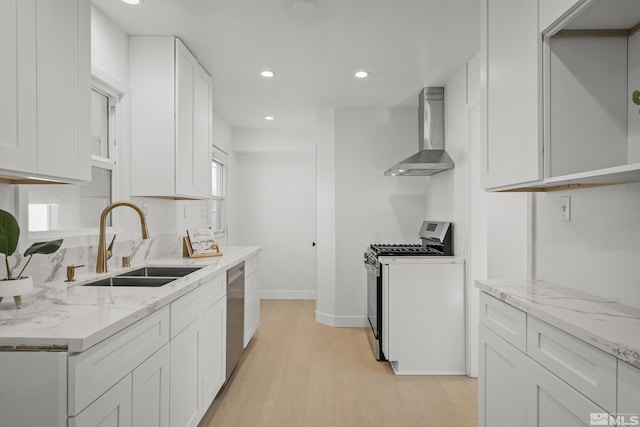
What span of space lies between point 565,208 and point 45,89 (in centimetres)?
224

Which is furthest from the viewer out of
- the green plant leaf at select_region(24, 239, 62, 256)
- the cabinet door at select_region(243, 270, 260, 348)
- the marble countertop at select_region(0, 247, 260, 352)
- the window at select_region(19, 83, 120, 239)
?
the cabinet door at select_region(243, 270, 260, 348)

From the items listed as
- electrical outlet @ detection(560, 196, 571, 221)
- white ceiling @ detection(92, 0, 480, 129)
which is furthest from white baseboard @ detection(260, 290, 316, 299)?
electrical outlet @ detection(560, 196, 571, 221)

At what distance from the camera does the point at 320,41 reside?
271 cm

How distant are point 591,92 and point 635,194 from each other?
1.43 ft

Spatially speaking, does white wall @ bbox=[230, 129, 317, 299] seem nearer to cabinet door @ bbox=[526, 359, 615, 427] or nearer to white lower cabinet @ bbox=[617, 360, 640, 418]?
cabinet door @ bbox=[526, 359, 615, 427]

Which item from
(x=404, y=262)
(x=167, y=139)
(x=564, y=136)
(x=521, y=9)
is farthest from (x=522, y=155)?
(x=167, y=139)

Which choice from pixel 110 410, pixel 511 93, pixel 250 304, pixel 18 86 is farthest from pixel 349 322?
pixel 18 86

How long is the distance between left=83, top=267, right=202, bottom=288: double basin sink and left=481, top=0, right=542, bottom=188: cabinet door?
70.3 inches

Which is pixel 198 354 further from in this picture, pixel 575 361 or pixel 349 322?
pixel 349 322

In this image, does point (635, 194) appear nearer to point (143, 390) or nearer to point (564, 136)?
point (564, 136)

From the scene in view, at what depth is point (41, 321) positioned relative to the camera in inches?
47.1

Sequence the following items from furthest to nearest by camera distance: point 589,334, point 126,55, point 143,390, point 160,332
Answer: point 126,55, point 160,332, point 143,390, point 589,334

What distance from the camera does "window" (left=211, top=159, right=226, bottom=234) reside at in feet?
16.5

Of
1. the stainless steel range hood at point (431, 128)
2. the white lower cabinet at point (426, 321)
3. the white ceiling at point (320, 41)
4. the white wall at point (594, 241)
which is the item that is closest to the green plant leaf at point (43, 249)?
the white ceiling at point (320, 41)
